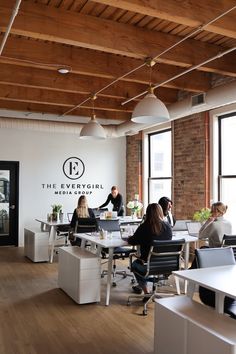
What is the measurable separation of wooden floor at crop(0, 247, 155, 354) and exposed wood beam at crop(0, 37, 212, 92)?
117 inches

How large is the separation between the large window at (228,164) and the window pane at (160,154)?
1758 millimetres

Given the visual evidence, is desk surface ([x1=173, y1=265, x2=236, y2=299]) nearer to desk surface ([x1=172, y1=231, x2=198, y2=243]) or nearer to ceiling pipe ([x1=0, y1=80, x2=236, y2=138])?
desk surface ([x1=172, y1=231, x2=198, y2=243])

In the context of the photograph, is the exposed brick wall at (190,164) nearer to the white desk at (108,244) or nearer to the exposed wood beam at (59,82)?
the exposed wood beam at (59,82)

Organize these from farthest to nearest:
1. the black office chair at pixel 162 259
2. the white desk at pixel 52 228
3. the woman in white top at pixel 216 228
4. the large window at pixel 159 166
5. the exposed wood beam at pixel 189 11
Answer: the large window at pixel 159 166, the white desk at pixel 52 228, the woman in white top at pixel 216 228, the black office chair at pixel 162 259, the exposed wood beam at pixel 189 11

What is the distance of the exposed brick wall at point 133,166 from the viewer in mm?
9156

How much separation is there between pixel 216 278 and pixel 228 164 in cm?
388

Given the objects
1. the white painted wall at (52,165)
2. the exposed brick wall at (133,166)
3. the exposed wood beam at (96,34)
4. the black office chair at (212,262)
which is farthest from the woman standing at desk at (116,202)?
the black office chair at (212,262)

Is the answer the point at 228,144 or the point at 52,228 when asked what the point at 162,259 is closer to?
the point at 228,144

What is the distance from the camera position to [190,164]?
6988 millimetres

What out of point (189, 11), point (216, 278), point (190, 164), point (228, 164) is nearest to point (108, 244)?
point (216, 278)

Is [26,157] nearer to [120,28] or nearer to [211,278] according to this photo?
[120,28]

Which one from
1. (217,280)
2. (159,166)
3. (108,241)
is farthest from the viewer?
(159,166)

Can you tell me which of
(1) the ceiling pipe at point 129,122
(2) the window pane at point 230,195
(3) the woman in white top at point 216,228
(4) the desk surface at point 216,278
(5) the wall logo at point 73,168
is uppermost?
(1) the ceiling pipe at point 129,122

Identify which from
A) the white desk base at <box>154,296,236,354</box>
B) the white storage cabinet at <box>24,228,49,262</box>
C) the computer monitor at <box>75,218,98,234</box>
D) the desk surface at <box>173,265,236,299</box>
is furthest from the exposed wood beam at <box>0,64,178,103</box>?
the white desk base at <box>154,296,236,354</box>
